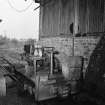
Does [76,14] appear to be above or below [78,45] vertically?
above

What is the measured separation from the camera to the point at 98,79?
425cm

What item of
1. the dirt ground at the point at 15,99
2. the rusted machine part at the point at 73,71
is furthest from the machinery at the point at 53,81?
the dirt ground at the point at 15,99

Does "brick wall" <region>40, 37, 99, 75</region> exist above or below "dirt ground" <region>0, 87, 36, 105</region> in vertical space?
above

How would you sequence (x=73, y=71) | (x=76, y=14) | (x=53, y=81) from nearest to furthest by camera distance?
(x=53, y=81) → (x=73, y=71) → (x=76, y=14)

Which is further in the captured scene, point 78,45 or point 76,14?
point 76,14

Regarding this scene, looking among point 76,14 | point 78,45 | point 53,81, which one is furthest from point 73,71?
point 76,14

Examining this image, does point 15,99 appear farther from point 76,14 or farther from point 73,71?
point 76,14

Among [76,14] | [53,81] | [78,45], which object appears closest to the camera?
[53,81]

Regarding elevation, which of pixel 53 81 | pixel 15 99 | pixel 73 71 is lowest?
pixel 15 99

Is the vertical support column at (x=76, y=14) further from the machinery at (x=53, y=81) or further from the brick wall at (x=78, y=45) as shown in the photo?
the machinery at (x=53, y=81)

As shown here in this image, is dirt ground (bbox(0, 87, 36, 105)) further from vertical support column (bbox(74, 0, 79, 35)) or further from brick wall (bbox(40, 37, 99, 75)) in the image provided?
vertical support column (bbox(74, 0, 79, 35))

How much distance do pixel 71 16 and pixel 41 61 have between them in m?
2.58

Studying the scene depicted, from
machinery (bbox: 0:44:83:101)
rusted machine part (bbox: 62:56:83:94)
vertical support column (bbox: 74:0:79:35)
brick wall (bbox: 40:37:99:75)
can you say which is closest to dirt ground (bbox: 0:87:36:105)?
machinery (bbox: 0:44:83:101)

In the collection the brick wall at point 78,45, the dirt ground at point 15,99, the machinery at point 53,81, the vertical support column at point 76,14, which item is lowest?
the dirt ground at point 15,99
